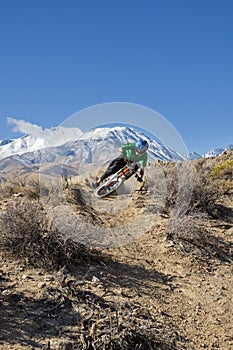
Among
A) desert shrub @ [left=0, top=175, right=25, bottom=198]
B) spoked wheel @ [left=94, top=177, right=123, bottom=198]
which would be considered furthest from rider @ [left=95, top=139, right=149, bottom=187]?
desert shrub @ [left=0, top=175, right=25, bottom=198]

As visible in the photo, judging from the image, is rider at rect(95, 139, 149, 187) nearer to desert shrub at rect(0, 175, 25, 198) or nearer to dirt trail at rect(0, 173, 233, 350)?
dirt trail at rect(0, 173, 233, 350)

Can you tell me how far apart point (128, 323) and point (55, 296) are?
A: 942mm

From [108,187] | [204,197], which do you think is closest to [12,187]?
[108,187]

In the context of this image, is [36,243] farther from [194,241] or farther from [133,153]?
[133,153]

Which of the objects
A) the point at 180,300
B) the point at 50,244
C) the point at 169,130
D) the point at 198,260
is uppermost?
the point at 169,130

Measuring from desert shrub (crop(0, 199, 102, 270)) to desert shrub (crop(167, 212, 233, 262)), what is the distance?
6.36ft

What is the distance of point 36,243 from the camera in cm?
484

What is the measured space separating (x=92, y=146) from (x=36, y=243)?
4432 mm

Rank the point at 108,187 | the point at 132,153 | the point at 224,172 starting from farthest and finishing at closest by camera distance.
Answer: the point at 224,172, the point at 108,187, the point at 132,153

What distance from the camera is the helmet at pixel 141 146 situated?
26.7 ft

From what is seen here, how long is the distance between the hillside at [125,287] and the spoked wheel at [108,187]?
2.99ft

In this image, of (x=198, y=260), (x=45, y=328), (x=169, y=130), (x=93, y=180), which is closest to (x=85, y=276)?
(x=45, y=328)

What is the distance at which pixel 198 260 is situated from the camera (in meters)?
6.05

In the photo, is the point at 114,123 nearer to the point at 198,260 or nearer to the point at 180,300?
the point at 198,260
